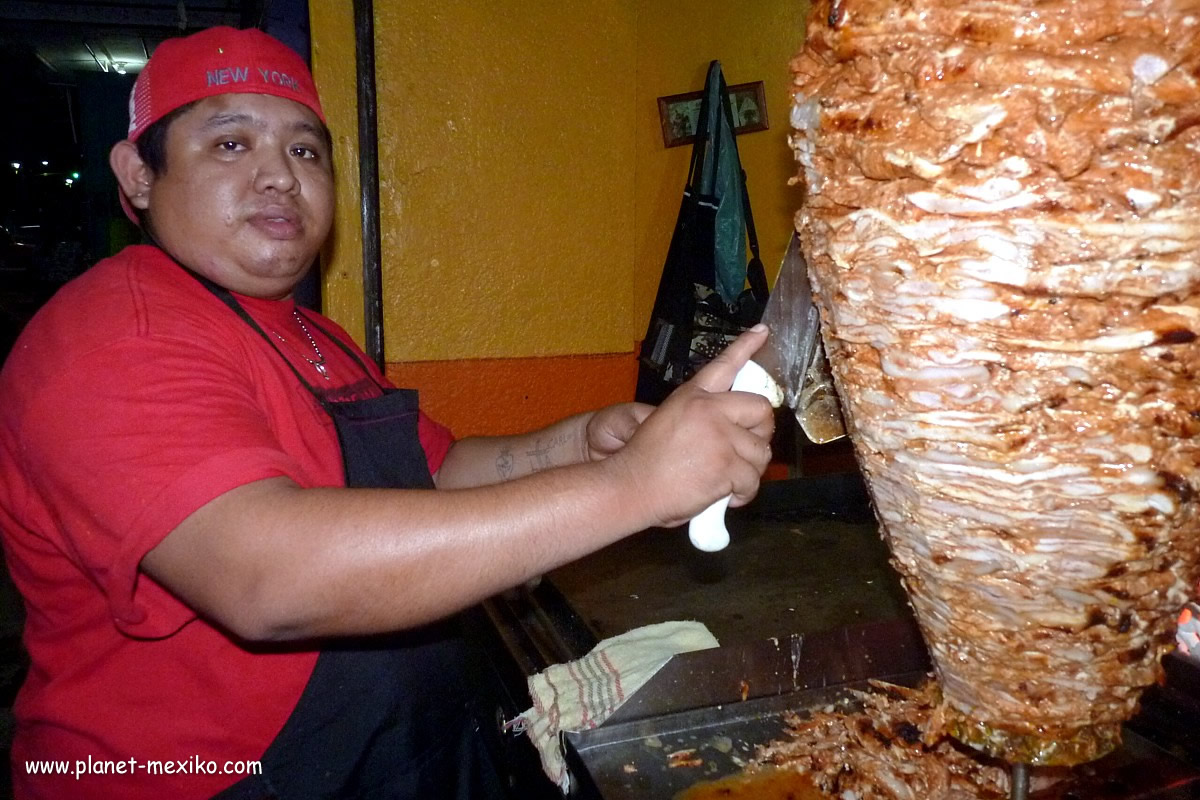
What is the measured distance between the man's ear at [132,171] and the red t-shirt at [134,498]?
0.28 meters

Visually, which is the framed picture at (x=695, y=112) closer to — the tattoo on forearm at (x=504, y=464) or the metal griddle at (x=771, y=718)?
the tattoo on forearm at (x=504, y=464)

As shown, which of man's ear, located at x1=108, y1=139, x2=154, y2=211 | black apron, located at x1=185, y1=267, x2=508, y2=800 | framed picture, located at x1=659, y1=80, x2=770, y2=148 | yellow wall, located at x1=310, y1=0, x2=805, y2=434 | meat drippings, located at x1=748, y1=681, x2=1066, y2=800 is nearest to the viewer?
meat drippings, located at x1=748, y1=681, x2=1066, y2=800

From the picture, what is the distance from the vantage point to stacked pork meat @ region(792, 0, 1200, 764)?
830 millimetres

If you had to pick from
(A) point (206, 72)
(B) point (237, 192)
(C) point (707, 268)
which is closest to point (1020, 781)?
(B) point (237, 192)

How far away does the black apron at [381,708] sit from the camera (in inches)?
67.4

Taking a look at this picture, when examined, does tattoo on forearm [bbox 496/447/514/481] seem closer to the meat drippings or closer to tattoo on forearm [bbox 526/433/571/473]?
tattoo on forearm [bbox 526/433/571/473]

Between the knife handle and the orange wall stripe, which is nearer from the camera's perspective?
the knife handle

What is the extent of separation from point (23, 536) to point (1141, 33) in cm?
202

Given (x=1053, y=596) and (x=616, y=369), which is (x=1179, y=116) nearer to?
(x=1053, y=596)

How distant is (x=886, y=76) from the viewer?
92cm

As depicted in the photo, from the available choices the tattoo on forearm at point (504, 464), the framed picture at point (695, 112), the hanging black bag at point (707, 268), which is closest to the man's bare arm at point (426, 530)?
the tattoo on forearm at point (504, 464)

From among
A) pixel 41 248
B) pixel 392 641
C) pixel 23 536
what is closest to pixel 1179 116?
pixel 392 641

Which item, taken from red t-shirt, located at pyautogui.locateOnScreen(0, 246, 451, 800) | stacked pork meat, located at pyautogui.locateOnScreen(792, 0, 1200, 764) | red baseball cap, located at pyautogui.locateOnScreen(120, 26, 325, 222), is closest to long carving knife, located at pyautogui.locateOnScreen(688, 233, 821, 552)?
stacked pork meat, located at pyautogui.locateOnScreen(792, 0, 1200, 764)

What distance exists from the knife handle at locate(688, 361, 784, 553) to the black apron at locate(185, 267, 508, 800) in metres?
0.87
